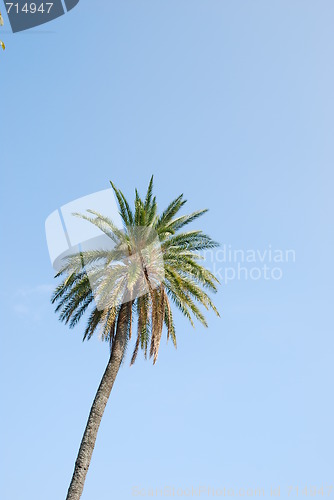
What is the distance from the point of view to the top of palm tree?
22.4m

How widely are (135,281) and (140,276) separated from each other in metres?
1.43

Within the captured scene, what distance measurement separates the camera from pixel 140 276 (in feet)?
74.5

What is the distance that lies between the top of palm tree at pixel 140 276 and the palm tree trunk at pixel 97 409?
1.15ft

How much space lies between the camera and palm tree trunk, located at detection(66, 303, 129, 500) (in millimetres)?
19078

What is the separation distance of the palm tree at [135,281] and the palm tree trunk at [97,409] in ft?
0.14

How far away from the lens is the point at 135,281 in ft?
69.9

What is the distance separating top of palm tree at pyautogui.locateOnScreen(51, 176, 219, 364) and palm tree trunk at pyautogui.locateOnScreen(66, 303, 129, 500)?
35 centimetres

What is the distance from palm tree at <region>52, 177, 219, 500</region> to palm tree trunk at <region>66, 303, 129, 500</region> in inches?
1.6

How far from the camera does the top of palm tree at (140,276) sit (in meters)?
22.4

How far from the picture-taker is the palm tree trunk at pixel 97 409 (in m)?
19.1

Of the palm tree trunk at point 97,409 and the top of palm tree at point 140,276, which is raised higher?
the top of palm tree at point 140,276

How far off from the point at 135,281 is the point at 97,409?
5.16 meters

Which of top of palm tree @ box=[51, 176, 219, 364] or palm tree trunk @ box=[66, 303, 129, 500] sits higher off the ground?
top of palm tree @ box=[51, 176, 219, 364]

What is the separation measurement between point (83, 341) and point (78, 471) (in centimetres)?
580
